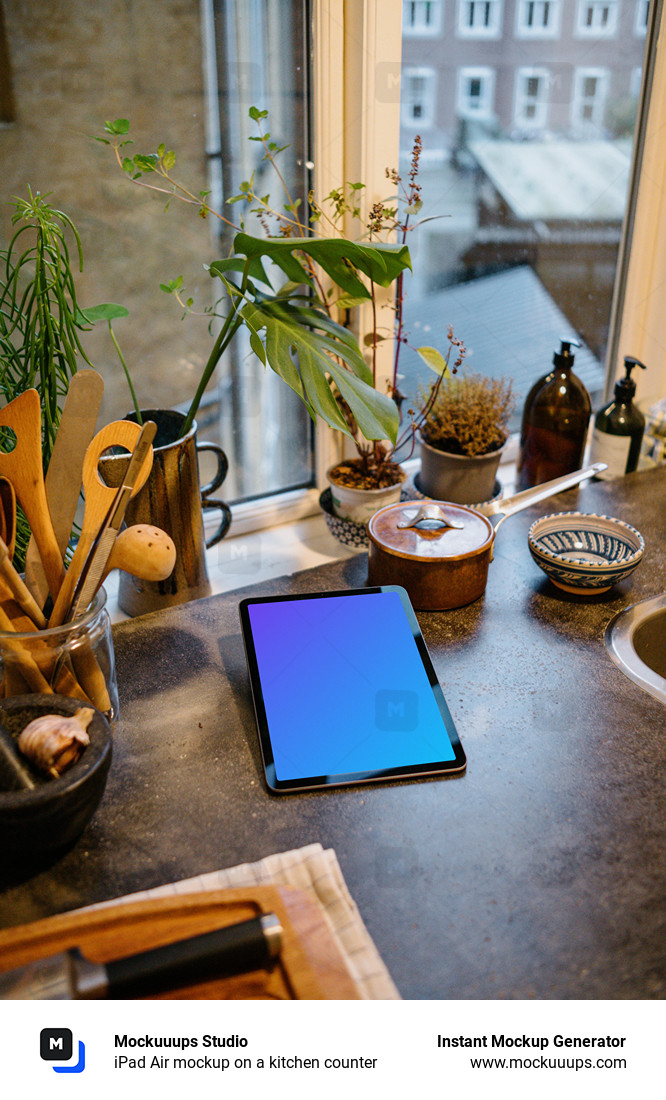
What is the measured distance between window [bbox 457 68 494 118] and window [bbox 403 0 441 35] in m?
0.09

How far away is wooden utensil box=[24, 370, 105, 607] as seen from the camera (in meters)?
0.80

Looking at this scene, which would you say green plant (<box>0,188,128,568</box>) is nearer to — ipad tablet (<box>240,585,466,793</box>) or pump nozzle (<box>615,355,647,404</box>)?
ipad tablet (<box>240,585,466,793</box>)

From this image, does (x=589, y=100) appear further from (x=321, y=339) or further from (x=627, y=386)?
(x=321, y=339)

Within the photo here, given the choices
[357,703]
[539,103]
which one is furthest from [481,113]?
[357,703]

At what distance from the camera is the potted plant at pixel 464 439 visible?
4.00 feet

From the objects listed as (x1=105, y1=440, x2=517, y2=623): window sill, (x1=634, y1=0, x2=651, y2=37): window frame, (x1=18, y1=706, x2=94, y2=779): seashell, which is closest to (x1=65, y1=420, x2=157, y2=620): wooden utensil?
(x1=18, y1=706, x2=94, y2=779): seashell

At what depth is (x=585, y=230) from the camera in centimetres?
155

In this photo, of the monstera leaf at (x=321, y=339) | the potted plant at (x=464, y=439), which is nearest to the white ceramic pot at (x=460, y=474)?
the potted plant at (x=464, y=439)

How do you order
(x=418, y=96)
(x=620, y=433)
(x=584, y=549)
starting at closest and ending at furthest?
(x=584, y=549) < (x=418, y=96) < (x=620, y=433)

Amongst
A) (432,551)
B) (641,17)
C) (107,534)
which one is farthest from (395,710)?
(641,17)
